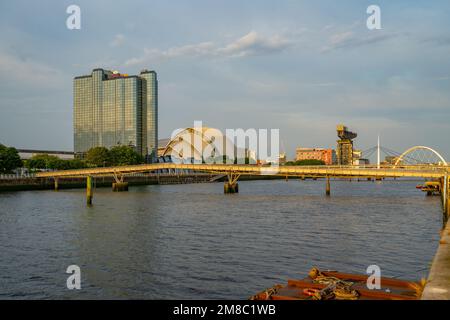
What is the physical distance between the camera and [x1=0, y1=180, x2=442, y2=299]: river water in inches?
904

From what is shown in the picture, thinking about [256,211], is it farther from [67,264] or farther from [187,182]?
[187,182]

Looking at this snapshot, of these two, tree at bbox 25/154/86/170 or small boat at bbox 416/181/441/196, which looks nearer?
small boat at bbox 416/181/441/196

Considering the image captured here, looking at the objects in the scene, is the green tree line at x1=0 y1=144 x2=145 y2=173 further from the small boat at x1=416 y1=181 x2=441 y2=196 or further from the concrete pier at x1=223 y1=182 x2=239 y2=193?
the small boat at x1=416 y1=181 x2=441 y2=196

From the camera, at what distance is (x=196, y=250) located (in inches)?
1249

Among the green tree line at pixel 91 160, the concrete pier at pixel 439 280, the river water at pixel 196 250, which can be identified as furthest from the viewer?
the green tree line at pixel 91 160

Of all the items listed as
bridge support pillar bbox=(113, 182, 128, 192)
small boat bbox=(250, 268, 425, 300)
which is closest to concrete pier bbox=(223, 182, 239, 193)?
bridge support pillar bbox=(113, 182, 128, 192)

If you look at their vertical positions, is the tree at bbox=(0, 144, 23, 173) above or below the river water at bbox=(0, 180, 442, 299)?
above

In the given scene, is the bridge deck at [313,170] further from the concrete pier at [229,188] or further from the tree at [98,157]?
the tree at [98,157]

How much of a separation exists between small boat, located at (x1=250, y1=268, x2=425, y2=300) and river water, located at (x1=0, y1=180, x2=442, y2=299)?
151 inches

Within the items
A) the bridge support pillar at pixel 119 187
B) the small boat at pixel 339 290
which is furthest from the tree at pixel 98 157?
the small boat at pixel 339 290

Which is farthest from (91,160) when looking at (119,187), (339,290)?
(339,290)

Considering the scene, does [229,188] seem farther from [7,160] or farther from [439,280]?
[439,280]

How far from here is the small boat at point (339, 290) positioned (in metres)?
16.3

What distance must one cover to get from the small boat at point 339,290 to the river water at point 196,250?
12.6 ft
